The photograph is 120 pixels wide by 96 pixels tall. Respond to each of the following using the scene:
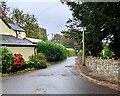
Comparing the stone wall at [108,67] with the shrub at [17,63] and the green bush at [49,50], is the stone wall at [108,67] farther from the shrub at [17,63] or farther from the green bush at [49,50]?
the green bush at [49,50]

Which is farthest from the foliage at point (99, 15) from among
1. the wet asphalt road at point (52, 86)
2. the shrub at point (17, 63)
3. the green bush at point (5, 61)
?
the shrub at point (17, 63)

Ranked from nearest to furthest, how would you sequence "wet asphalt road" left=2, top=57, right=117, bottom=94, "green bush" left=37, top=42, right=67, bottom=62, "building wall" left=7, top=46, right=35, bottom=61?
"wet asphalt road" left=2, top=57, right=117, bottom=94, "building wall" left=7, top=46, right=35, bottom=61, "green bush" left=37, top=42, right=67, bottom=62

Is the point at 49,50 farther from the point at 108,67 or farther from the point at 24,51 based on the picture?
the point at 108,67

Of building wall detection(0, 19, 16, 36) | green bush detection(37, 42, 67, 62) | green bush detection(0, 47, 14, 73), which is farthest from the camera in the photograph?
green bush detection(37, 42, 67, 62)

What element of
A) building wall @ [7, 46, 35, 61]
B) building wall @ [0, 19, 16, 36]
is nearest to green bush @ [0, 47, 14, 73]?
building wall @ [7, 46, 35, 61]

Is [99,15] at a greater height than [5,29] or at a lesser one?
lesser

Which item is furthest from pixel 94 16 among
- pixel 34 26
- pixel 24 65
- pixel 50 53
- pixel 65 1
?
pixel 34 26

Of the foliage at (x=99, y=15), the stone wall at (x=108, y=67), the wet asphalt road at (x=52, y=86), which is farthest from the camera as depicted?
the stone wall at (x=108, y=67)

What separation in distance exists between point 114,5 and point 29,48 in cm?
2100

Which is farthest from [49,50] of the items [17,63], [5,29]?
[17,63]

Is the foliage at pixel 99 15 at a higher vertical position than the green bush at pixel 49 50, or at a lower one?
higher

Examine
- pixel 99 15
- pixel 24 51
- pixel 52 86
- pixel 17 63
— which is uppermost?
pixel 99 15

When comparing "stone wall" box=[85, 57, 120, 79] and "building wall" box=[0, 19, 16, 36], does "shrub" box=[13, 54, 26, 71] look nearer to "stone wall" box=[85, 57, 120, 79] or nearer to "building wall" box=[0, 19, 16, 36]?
"stone wall" box=[85, 57, 120, 79]

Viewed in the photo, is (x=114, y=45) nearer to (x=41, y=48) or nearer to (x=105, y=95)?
(x=105, y=95)
